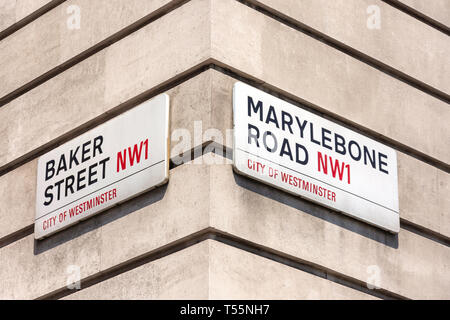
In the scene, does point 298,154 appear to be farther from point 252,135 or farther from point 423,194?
point 423,194

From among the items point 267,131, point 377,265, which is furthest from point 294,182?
point 377,265

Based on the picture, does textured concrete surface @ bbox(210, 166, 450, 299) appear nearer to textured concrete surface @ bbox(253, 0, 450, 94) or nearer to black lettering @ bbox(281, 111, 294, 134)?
black lettering @ bbox(281, 111, 294, 134)

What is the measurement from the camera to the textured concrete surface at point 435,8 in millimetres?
13633

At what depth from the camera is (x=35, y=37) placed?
13570mm

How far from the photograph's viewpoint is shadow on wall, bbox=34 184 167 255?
11.2 meters

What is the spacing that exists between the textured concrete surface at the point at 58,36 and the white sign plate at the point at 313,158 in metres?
1.69

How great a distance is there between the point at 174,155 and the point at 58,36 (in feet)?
9.57

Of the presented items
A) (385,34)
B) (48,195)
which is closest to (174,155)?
(48,195)

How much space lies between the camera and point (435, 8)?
547 inches

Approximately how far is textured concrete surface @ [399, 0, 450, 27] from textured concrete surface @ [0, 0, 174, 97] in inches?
130

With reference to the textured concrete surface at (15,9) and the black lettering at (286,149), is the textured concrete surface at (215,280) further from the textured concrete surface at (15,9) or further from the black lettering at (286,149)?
the textured concrete surface at (15,9)

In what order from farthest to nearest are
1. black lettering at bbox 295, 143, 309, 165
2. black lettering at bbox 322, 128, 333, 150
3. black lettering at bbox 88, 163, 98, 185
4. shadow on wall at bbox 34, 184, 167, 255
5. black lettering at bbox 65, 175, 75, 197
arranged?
black lettering at bbox 65, 175, 75, 197 < black lettering at bbox 88, 163, 98, 185 < black lettering at bbox 322, 128, 333, 150 < black lettering at bbox 295, 143, 309, 165 < shadow on wall at bbox 34, 184, 167, 255

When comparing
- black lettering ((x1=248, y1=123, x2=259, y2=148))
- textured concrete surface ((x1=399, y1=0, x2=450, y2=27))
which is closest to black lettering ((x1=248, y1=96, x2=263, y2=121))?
black lettering ((x1=248, y1=123, x2=259, y2=148))
